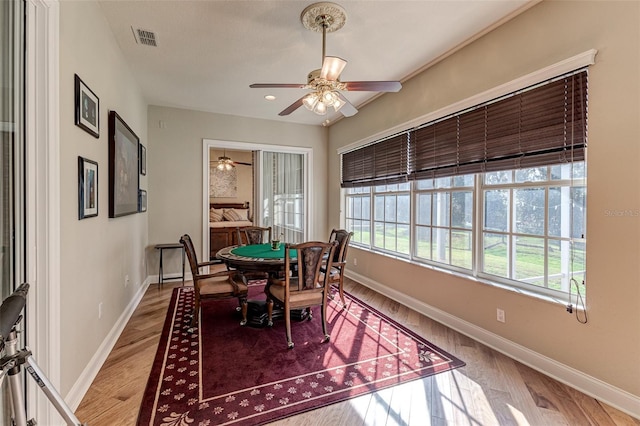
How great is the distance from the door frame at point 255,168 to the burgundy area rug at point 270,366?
2115 mm

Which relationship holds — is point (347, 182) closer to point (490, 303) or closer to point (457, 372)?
point (490, 303)

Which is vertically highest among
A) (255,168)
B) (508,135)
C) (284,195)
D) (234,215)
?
(255,168)

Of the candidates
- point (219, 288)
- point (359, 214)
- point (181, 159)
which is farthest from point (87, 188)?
point (359, 214)

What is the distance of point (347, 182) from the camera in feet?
17.3

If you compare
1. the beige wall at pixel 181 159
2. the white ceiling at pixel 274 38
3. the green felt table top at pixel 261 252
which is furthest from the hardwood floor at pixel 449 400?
the white ceiling at pixel 274 38

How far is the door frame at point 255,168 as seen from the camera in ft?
16.8

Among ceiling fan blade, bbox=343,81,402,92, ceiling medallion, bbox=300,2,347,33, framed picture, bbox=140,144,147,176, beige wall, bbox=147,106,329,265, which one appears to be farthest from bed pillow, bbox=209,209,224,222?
ceiling fan blade, bbox=343,81,402,92

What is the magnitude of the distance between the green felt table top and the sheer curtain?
216 cm

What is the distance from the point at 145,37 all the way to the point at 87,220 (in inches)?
73.9

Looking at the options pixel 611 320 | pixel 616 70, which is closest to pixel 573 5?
pixel 616 70

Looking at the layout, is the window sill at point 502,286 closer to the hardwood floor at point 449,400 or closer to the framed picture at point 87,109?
the hardwood floor at point 449,400

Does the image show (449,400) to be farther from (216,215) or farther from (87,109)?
(216,215)

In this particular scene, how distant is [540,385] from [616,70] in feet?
7.26

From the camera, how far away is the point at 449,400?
6.54ft
